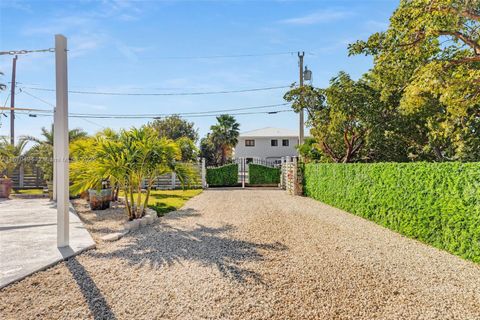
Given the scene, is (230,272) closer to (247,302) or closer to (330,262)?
(247,302)

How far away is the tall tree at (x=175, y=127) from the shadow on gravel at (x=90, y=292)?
33405 millimetres

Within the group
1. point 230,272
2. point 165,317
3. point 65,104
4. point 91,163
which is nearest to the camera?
point 165,317

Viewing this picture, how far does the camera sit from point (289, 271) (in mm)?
4449

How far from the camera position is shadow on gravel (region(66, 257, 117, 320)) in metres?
3.20

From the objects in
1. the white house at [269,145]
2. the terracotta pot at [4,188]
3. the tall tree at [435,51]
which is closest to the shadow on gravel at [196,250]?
the tall tree at [435,51]

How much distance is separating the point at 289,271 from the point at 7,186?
50.2ft

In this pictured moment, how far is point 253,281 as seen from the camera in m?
4.06

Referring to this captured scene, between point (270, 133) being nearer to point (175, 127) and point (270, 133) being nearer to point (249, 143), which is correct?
point (249, 143)

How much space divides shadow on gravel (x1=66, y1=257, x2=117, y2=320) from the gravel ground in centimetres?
1

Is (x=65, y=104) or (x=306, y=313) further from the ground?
(x=65, y=104)

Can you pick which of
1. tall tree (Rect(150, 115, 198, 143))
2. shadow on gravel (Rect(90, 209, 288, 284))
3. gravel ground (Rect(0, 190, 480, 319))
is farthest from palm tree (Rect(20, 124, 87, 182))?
tall tree (Rect(150, 115, 198, 143))

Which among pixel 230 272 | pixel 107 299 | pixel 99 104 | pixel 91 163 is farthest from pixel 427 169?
pixel 99 104

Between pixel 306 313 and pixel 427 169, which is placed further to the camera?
pixel 427 169

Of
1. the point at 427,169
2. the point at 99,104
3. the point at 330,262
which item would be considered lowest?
the point at 330,262
